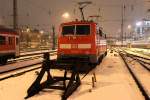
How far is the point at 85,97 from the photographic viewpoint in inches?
388

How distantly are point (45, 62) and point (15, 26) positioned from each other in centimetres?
2045

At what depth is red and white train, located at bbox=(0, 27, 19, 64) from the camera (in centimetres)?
2178

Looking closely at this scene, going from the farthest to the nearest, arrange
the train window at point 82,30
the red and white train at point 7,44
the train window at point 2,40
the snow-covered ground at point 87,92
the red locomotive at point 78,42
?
the red and white train at point 7,44 → the train window at point 2,40 → the train window at point 82,30 → the red locomotive at point 78,42 → the snow-covered ground at point 87,92

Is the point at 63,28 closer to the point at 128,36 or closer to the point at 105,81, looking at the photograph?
the point at 105,81

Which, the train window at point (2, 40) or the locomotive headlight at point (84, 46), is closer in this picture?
the locomotive headlight at point (84, 46)

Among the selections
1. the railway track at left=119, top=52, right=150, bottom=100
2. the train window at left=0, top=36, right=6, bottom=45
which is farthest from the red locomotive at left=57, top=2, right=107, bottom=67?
the train window at left=0, top=36, right=6, bottom=45

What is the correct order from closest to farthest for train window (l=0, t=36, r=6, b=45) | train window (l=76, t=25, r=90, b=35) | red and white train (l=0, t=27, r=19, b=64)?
train window (l=76, t=25, r=90, b=35), train window (l=0, t=36, r=6, b=45), red and white train (l=0, t=27, r=19, b=64)

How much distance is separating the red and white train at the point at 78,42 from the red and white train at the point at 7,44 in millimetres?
5439

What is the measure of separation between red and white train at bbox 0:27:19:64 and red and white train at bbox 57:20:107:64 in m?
5.44

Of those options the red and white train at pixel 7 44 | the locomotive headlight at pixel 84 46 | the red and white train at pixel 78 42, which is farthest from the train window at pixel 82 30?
the red and white train at pixel 7 44

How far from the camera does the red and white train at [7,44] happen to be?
2178 cm

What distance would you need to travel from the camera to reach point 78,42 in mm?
17734

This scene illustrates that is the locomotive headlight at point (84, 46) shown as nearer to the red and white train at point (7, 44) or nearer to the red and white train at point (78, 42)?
the red and white train at point (78, 42)

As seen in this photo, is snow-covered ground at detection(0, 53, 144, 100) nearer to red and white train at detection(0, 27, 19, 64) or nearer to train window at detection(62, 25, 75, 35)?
train window at detection(62, 25, 75, 35)
